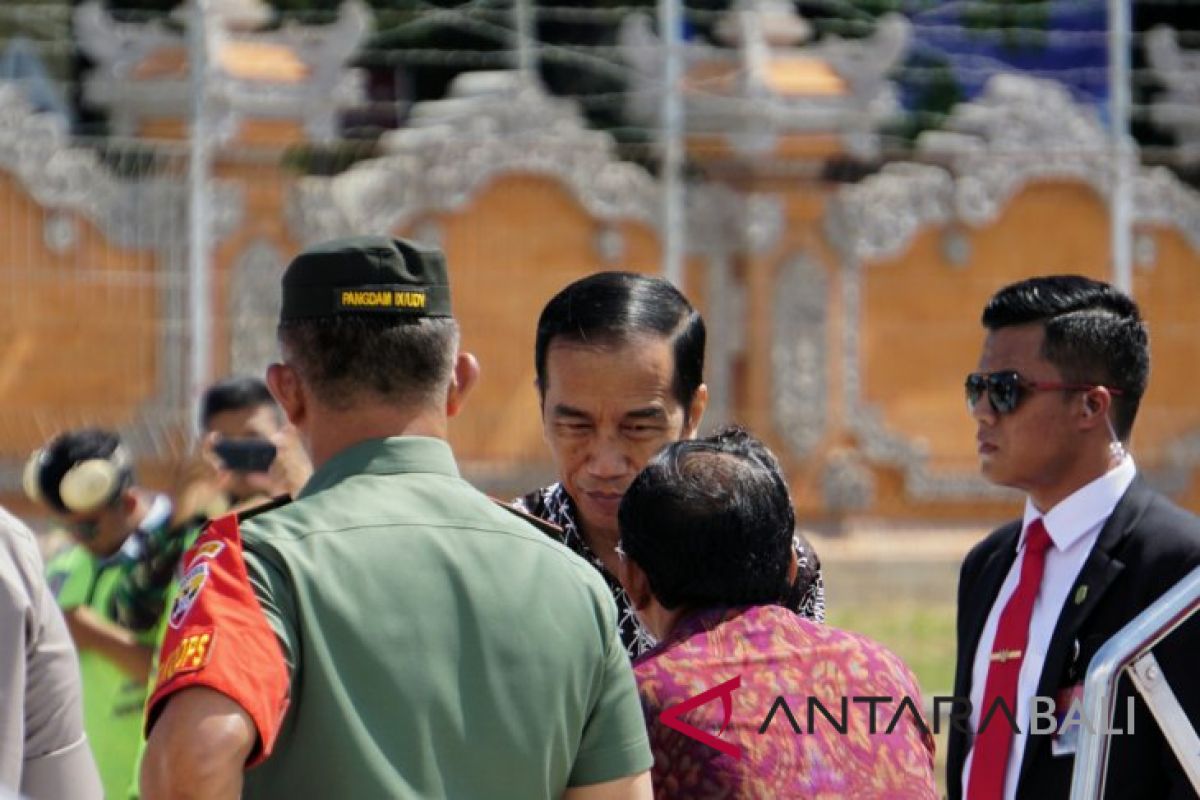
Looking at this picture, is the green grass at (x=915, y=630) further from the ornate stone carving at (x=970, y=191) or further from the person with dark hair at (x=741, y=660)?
the person with dark hair at (x=741, y=660)

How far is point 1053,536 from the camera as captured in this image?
345cm

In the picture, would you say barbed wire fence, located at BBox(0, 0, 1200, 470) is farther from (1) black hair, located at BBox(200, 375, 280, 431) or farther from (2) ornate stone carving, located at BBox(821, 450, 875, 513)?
(1) black hair, located at BBox(200, 375, 280, 431)

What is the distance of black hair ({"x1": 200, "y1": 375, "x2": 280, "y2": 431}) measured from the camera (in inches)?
209

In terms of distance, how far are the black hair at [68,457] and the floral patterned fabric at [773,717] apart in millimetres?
2542

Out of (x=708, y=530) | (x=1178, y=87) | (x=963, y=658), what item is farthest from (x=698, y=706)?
(x=1178, y=87)

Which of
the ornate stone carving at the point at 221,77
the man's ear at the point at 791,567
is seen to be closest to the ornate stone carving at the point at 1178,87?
the ornate stone carving at the point at 221,77

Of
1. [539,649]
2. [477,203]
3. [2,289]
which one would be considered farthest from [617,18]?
[539,649]

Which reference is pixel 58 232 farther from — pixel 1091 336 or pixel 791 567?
pixel 791 567

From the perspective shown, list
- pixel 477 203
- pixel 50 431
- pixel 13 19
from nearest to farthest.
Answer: pixel 50 431 → pixel 477 203 → pixel 13 19

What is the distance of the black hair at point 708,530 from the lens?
2559 millimetres

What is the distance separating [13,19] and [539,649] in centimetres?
1463

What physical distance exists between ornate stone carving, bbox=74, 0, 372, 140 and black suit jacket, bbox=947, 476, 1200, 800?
33.7ft

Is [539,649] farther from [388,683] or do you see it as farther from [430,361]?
[430,361]

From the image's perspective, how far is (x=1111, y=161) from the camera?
1425 centimetres
